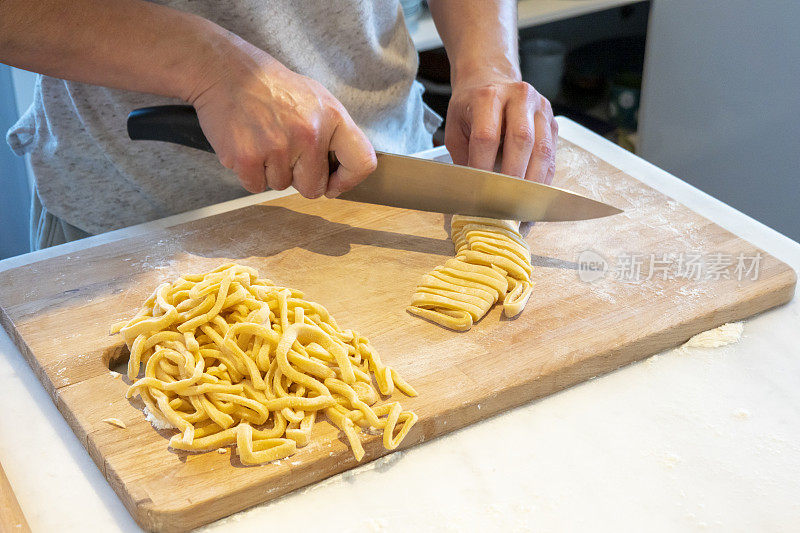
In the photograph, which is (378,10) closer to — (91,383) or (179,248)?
(179,248)

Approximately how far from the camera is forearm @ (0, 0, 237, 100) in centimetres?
137

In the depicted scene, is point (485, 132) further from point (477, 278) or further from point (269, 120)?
point (269, 120)

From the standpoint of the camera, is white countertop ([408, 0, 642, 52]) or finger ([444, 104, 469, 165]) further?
white countertop ([408, 0, 642, 52])

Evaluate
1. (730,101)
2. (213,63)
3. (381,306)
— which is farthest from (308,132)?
(730,101)

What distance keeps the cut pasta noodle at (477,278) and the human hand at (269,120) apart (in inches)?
9.9

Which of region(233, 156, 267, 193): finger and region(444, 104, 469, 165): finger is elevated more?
region(233, 156, 267, 193): finger

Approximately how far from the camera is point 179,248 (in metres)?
1.63

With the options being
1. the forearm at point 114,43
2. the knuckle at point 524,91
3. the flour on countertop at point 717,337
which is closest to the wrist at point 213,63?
the forearm at point 114,43

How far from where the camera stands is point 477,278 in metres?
1.47

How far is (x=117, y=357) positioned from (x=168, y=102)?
643 millimetres

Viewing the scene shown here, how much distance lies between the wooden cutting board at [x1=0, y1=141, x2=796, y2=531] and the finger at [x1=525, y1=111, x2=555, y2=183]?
115mm

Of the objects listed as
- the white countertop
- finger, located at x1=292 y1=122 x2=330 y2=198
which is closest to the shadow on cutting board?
finger, located at x1=292 y1=122 x2=330 y2=198

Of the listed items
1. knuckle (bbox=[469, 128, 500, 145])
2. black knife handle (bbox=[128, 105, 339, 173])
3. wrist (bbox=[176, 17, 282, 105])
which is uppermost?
wrist (bbox=[176, 17, 282, 105])

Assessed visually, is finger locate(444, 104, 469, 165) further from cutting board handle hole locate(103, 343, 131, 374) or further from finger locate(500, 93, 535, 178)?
cutting board handle hole locate(103, 343, 131, 374)
